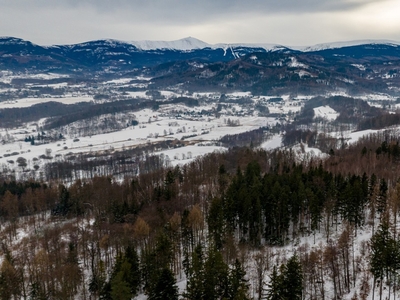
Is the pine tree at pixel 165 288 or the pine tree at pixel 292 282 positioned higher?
the pine tree at pixel 292 282

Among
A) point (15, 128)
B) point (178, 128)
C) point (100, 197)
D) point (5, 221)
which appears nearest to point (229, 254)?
point (100, 197)

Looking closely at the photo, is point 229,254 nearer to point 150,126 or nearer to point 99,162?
point 99,162

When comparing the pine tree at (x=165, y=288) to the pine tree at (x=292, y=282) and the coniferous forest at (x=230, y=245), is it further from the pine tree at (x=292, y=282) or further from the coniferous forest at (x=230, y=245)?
the pine tree at (x=292, y=282)

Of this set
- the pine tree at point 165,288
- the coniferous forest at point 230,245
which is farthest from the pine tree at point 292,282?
the pine tree at point 165,288

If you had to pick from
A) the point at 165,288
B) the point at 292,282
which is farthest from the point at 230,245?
→ the point at 292,282

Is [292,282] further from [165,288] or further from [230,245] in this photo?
[165,288]

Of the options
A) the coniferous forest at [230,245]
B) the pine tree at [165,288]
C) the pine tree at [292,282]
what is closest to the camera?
the pine tree at [292,282]

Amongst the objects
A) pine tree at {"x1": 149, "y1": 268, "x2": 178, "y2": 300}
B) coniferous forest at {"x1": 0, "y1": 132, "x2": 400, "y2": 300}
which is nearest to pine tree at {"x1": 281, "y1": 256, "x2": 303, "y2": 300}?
coniferous forest at {"x1": 0, "y1": 132, "x2": 400, "y2": 300}

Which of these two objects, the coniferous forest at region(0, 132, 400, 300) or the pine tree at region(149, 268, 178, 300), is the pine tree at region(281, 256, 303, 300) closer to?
the coniferous forest at region(0, 132, 400, 300)

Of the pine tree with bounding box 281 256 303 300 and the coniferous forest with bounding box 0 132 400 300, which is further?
the coniferous forest with bounding box 0 132 400 300
